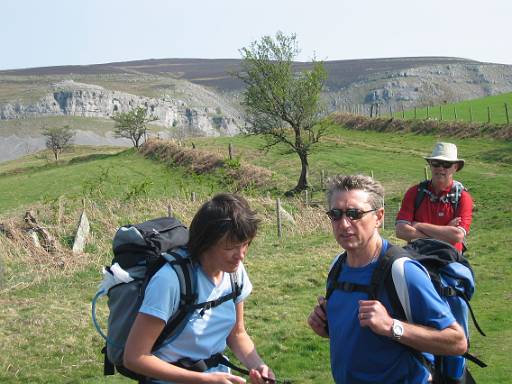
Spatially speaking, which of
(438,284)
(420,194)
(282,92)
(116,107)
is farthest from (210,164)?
(116,107)

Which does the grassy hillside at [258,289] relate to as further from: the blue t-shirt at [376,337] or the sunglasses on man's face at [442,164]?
the blue t-shirt at [376,337]

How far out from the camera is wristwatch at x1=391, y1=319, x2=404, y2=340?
2818 millimetres

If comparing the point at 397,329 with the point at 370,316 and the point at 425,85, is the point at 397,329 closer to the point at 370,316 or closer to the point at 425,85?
the point at 370,316

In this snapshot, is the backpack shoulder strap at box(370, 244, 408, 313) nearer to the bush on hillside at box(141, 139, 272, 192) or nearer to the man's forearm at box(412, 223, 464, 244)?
the man's forearm at box(412, 223, 464, 244)

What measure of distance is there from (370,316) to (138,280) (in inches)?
44.1

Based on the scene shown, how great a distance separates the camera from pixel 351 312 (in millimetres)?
3068

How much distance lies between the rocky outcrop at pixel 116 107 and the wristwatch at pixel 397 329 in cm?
16723

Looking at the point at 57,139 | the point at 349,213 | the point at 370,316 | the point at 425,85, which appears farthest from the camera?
the point at 425,85

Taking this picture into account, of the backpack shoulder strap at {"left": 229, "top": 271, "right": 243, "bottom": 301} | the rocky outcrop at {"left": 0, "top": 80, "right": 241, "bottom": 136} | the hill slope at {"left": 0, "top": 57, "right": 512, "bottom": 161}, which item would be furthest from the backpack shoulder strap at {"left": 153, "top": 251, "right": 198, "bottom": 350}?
the rocky outcrop at {"left": 0, "top": 80, "right": 241, "bottom": 136}

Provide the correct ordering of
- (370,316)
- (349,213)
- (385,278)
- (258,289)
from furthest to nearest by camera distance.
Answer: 1. (258,289)
2. (349,213)
3. (385,278)
4. (370,316)

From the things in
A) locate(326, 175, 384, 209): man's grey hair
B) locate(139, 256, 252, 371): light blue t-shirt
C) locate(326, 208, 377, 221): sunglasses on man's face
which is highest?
locate(326, 175, 384, 209): man's grey hair

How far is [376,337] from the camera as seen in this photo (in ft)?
9.87

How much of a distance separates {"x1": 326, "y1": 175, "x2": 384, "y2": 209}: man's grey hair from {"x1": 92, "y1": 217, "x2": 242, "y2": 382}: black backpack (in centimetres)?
78

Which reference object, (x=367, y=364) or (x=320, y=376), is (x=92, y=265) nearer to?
(x=320, y=376)
